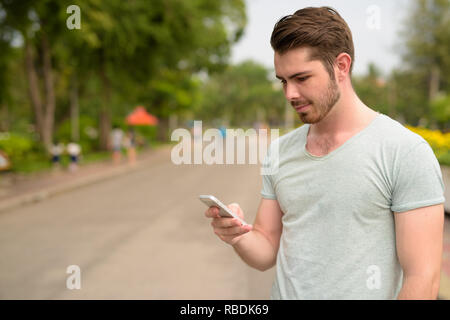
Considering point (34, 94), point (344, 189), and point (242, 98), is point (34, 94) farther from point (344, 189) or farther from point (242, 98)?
point (242, 98)

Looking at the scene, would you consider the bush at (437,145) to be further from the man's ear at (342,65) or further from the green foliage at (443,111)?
the green foliage at (443,111)

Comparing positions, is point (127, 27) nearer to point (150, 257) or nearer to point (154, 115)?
point (150, 257)

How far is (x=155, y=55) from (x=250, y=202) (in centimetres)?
1154

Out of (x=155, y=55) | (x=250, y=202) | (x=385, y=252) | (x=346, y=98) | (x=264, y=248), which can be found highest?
(x=155, y=55)

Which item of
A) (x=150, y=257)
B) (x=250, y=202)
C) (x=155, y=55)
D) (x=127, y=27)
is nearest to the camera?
(x=150, y=257)

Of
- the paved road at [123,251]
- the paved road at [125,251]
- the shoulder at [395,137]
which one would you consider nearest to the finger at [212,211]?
the shoulder at [395,137]

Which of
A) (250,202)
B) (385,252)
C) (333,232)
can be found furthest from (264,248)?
(250,202)

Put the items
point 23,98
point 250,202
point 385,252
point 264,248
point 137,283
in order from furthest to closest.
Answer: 1. point 23,98
2. point 250,202
3. point 137,283
4. point 264,248
5. point 385,252

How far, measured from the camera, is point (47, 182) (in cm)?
1252

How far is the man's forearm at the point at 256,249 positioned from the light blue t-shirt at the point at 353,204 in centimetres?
15

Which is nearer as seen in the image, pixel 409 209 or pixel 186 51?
pixel 409 209

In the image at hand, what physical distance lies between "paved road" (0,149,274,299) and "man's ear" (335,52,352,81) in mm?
3390

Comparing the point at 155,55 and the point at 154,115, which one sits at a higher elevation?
the point at 155,55
